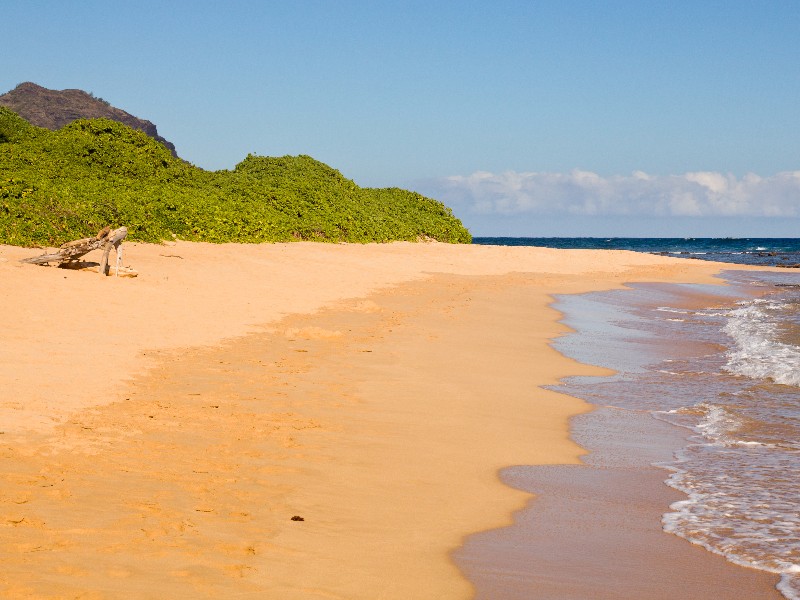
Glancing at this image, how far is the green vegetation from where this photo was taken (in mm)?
23188

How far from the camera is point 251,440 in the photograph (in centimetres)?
703

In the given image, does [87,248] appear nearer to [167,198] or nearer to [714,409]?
[714,409]

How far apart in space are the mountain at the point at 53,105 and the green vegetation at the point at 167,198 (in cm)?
5571

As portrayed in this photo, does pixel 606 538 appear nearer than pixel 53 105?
Yes

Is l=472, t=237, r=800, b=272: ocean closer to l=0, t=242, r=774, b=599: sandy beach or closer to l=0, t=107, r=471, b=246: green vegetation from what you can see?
l=0, t=107, r=471, b=246: green vegetation

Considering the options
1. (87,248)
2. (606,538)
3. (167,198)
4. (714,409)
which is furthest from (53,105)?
(606,538)

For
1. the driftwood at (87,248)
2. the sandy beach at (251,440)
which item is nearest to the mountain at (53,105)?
the driftwood at (87,248)

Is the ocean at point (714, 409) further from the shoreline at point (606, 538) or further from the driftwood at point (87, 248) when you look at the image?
the driftwood at point (87, 248)

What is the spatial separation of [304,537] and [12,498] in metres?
1.82

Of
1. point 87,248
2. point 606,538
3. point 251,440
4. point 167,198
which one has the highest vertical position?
point 167,198

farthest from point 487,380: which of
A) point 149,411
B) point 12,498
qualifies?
point 12,498

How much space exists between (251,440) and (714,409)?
5.75m

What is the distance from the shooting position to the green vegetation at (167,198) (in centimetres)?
2319

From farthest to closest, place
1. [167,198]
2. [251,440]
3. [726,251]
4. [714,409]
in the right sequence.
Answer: [726,251]
[167,198]
[714,409]
[251,440]
